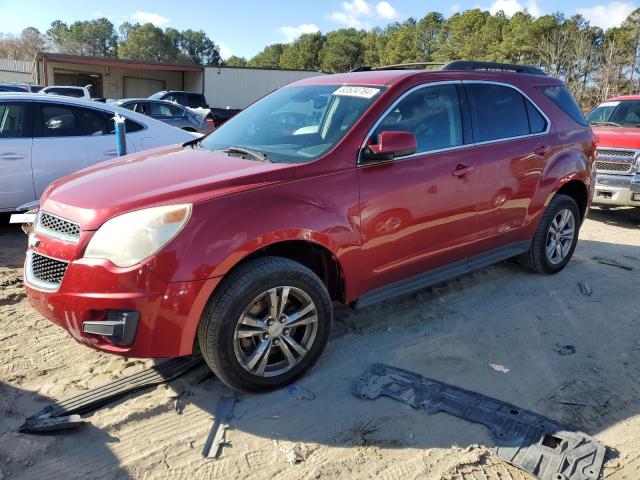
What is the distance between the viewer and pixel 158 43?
8350cm

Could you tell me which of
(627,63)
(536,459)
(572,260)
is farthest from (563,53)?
(536,459)

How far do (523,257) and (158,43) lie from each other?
3473 inches

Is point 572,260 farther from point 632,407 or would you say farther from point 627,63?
point 627,63

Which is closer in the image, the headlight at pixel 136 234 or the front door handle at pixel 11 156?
the headlight at pixel 136 234

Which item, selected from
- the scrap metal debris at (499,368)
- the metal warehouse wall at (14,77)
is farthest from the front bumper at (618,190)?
the metal warehouse wall at (14,77)

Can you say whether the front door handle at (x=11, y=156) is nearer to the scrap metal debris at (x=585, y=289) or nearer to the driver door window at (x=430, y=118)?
the driver door window at (x=430, y=118)

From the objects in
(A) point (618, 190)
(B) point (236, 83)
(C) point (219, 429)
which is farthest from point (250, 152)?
(B) point (236, 83)

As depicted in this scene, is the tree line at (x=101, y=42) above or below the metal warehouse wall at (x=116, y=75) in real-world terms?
above

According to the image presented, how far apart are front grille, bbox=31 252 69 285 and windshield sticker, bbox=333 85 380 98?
2.17 m

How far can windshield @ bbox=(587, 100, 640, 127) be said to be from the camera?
8883 mm

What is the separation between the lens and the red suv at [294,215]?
276 centimetres

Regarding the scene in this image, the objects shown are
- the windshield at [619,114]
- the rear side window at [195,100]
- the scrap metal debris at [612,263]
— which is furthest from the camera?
the rear side window at [195,100]

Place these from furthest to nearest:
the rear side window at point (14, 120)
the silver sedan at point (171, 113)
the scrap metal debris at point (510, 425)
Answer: the silver sedan at point (171, 113)
the rear side window at point (14, 120)
the scrap metal debris at point (510, 425)

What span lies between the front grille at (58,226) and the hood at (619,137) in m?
7.27
